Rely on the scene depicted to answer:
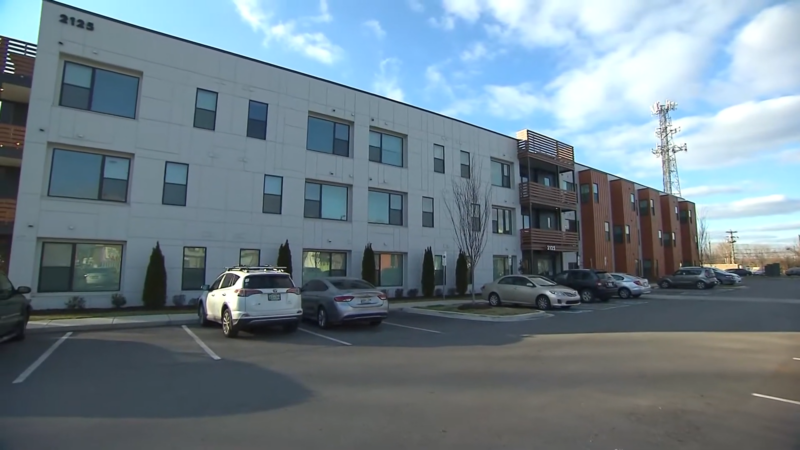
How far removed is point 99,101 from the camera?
17031mm

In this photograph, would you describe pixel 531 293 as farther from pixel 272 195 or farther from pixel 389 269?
pixel 272 195

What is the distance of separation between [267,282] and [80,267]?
950 centimetres

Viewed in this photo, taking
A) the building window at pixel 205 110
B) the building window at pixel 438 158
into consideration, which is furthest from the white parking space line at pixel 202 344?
the building window at pixel 438 158

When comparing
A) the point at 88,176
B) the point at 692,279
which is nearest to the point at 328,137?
the point at 88,176

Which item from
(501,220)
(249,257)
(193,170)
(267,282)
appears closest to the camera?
(267,282)

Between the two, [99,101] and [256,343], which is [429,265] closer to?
[256,343]

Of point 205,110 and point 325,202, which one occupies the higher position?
point 205,110

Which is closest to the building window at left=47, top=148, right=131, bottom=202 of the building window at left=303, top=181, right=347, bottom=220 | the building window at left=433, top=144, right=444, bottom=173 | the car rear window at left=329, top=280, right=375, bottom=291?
the building window at left=303, top=181, right=347, bottom=220

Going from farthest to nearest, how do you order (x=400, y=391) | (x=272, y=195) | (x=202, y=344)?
(x=272, y=195) < (x=202, y=344) < (x=400, y=391)

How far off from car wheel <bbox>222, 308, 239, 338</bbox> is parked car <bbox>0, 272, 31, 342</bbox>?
166 inches

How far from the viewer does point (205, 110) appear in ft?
63.0

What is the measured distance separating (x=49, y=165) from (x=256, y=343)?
11742 millimetres

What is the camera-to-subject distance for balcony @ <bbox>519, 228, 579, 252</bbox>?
30719mm

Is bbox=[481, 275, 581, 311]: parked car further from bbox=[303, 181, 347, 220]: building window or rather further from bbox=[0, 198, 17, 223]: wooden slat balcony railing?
bbox=[0, 198, 17, 223]: wooden slat balcony railing
